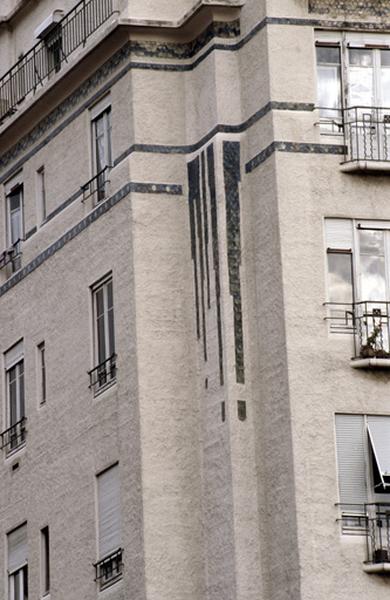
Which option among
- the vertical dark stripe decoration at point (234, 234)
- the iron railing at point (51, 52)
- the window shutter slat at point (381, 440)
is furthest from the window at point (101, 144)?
the window shutter slat at point (381, 440)

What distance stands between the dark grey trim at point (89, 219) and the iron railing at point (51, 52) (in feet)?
13.2

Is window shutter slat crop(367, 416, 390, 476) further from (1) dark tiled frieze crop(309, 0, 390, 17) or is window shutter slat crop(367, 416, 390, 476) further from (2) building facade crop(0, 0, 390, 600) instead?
(1) dark tiled frieze crop(309, 0, 390, 17)

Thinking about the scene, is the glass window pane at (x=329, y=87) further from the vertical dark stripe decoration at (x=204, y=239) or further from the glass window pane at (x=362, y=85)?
the vertical dark stripe decoration at (x=204, y=239)

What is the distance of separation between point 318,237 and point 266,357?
102 inches

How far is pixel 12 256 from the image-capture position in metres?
59.5

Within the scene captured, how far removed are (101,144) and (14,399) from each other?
662 centimetres

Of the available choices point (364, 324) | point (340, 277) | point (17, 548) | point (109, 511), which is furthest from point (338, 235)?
point (17, 548)

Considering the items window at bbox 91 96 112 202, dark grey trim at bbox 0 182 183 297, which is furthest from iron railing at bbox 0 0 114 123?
dark grey trim at bbox 0 182 183 297

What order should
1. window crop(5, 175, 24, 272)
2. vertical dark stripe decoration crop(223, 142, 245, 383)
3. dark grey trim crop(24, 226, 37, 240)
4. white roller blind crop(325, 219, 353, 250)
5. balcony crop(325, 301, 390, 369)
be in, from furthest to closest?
window crop(5, 175, 24, 272)
dark grey trim crop(24, 226, 37, 240)
white roller blind crop(325, 219, 353, 250)
vertical dark stripe decoration crop(223, 142, 245, 383)
balcony crop(325, 301, 390, 369)

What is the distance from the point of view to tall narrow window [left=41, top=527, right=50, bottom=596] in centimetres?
5594

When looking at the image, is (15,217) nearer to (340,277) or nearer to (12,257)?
(12,257)

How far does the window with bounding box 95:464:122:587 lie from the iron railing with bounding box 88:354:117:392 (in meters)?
1.89

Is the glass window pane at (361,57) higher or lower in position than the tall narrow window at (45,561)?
higher

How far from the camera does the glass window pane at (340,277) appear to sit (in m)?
51.1
